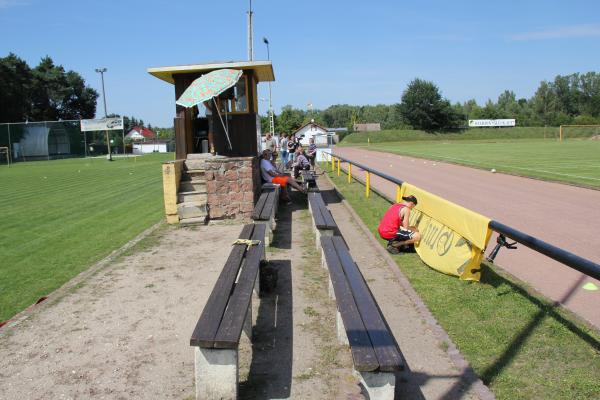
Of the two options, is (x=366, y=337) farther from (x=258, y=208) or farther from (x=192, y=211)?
(x=192, y=211)

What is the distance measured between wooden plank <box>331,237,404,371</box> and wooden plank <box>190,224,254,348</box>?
1062 millimetres

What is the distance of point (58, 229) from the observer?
10.5m

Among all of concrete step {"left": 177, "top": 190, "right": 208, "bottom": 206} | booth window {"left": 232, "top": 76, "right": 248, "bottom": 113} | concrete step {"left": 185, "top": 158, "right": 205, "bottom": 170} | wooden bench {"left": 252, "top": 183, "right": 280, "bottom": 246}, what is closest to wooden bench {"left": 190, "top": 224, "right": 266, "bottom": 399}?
wooden bench {"left": 252, "top": 183, "right": 280, "bottom": 246}

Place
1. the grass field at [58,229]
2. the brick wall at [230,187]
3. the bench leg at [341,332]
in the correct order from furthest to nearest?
the brick wall at [230,187] → the grass field at [58,229] → the bench leg at [341,332]

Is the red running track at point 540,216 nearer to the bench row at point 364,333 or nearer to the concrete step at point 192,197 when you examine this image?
the bench row at point 364,333

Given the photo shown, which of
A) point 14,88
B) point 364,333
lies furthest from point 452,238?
point 14,88

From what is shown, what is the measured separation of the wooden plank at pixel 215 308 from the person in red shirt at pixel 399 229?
2.76 metres

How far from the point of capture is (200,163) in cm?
1128

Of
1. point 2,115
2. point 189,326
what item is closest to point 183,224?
point 189,326

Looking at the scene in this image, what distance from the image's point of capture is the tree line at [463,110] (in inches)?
3322

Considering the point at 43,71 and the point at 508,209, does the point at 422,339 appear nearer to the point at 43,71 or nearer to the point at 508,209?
the point at 508,209

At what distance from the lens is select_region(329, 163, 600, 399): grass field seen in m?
3.56

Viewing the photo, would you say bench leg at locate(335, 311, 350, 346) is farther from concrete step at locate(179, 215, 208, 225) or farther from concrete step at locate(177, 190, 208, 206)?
concrete step at locate(177, 190, 208, 206)

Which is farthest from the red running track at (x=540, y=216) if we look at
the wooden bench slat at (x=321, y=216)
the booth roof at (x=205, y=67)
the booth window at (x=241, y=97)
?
the booth roof at (x=205, y=67)
